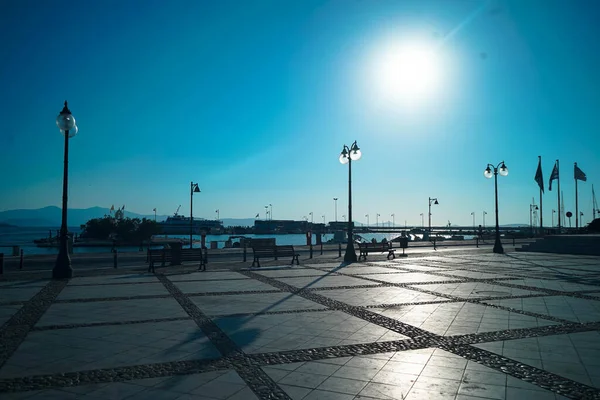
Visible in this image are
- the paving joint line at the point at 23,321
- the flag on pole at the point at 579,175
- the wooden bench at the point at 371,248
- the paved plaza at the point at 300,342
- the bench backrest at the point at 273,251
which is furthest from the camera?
the flag on pole at the point at 579,175

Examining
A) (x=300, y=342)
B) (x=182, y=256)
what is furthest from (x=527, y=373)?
(x=182, y=256)

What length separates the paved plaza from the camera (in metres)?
4.55

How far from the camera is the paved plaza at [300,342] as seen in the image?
14.9 ft

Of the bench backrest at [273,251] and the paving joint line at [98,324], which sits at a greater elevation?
the bench backrest at [273,251]

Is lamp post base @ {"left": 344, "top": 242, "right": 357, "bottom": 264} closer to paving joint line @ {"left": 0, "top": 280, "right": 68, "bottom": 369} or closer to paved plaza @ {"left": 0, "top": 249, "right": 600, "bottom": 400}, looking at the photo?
paved plaza @ {"left": 0, "top": 249, "right": 600, "bottom": 400}

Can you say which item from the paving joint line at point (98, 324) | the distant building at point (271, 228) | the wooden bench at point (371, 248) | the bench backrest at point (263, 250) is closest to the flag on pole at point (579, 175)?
the wooden bench at point (371, 248)

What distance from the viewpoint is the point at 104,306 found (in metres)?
9.27

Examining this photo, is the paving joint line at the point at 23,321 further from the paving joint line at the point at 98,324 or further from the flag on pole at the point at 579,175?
the flag on pole at the point at 579,175

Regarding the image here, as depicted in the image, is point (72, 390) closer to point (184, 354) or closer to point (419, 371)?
point (184, 354)

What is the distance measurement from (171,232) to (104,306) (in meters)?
137

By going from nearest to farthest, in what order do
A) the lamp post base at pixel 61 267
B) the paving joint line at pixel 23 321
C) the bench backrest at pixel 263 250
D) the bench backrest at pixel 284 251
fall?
the paving joint line at pixel 23 321 → the lamp post base at pixel 61 267 → the bench backrest at pixel 263 250 → the bench backrest at pixel 284 251

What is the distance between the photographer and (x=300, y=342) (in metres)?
6.33

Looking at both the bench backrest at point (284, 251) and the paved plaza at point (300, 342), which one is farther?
the bench backrest at point (284, 251)

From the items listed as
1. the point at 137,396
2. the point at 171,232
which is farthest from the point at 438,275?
the point at 171,232
